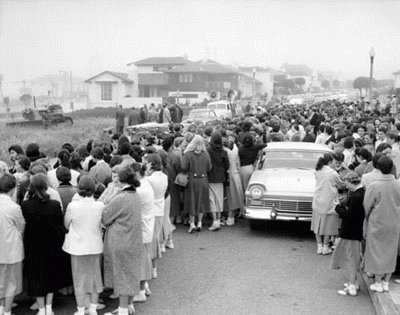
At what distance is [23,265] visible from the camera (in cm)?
627

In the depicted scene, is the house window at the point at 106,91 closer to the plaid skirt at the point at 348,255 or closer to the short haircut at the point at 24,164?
the short haircut at the point at 24,164

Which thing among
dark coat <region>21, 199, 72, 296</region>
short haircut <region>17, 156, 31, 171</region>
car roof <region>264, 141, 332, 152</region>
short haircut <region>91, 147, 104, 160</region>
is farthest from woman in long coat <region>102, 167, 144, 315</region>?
car roof <region>264, 141, 332, 152</region>

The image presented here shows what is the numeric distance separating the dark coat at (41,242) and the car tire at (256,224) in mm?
4982

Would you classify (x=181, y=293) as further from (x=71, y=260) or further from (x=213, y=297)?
(x=71, y=260)

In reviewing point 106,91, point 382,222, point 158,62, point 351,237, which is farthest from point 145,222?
point 158,62

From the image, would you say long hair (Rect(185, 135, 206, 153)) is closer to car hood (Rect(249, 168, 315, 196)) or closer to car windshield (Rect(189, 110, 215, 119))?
car hood (Rect(249, 168, 315, 196))

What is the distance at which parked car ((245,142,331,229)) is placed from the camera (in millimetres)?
9664

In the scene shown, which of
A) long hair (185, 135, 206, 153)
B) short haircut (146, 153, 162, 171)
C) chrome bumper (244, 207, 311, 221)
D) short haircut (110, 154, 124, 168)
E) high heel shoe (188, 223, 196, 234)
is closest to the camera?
short haircut (146, 153, 162, 171)

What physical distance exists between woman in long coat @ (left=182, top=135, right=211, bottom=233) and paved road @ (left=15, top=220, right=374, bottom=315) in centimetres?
48

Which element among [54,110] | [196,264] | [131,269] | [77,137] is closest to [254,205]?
[196,264]

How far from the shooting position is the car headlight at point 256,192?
985 centimetres

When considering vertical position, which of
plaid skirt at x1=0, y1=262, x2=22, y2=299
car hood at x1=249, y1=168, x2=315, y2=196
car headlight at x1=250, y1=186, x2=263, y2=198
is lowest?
plaid skirt at x1=0, y1=262, x2=22, y2=299

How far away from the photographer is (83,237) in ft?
19.9

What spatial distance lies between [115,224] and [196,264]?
2.67 meters
